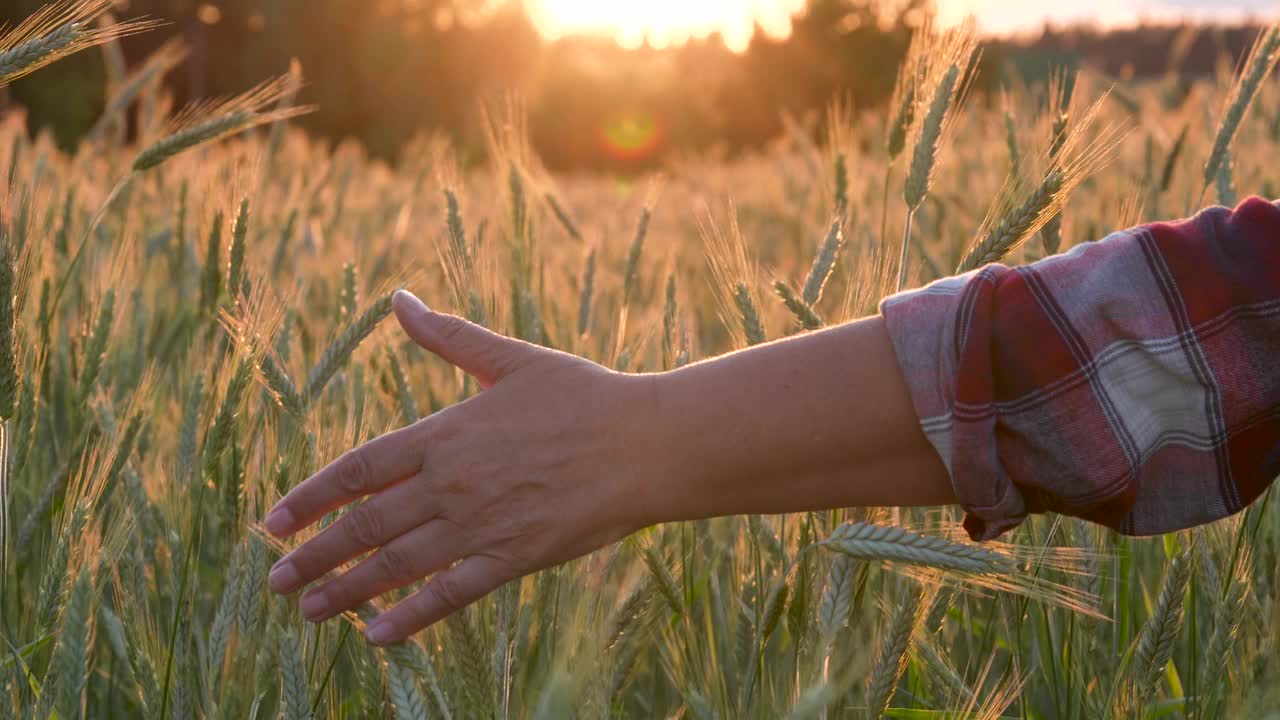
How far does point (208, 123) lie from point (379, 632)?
1.12 metres

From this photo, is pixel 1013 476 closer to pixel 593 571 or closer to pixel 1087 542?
pixel 1087 542

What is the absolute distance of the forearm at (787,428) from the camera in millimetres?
994

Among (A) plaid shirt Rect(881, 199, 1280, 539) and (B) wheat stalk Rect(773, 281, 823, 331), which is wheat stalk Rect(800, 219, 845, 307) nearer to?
(B) wheat stalk Rect(773, 281, 823, 331)

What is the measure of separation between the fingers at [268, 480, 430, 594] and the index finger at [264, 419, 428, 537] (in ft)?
0.06

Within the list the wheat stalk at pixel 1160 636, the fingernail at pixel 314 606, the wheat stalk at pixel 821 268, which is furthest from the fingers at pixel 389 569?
the wheat stalk at pixel 1160 636

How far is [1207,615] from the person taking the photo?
146cm

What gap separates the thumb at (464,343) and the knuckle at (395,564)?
0.20 m

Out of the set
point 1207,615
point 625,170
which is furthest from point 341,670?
point 625,170

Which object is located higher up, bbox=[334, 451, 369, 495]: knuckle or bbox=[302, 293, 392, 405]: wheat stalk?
bbox=[302, 293, 392, 405]: wheat stalk

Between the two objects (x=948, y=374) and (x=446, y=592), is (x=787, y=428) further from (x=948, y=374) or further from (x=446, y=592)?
(x=446, y=592)

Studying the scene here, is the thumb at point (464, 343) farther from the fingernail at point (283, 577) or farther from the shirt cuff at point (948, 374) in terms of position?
the shirt cuff at point (948, 374)

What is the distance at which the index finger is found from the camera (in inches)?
42.1

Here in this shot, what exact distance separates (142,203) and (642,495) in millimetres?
3770

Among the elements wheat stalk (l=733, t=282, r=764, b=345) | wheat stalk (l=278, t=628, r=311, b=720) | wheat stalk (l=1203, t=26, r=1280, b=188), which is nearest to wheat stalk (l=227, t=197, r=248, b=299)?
wheat stalk (l=278, t=628, r=311, b=720)
